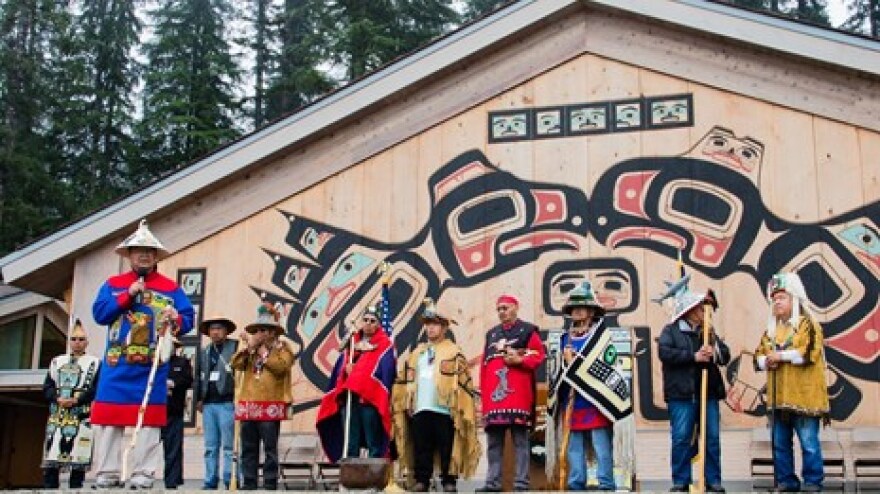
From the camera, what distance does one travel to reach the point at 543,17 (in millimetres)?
11867

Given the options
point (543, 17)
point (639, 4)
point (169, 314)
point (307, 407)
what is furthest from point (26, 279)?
point (639, 4)

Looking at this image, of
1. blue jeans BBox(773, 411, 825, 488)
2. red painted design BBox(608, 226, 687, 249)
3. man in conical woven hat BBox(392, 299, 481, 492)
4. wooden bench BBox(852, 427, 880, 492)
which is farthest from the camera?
red painted design BBox(608, 226, 687, 249)

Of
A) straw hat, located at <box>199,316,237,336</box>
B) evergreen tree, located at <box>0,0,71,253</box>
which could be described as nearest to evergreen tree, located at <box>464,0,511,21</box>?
evergreen tree, located at <box>0,0,71,253</box>

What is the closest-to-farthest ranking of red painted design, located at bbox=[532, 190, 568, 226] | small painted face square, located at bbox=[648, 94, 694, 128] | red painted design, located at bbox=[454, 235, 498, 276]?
small painted face square, located at bbox=[648, 94, 694, 128]
red painted design, located at bbox=[532, 190, 568, 226]
red painted design, located at bbox=[454, 235, 498, 276]

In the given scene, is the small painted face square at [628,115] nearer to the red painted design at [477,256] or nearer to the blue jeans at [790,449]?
the red painted design at [477,256]

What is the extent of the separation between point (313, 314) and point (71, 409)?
2796 millimetres

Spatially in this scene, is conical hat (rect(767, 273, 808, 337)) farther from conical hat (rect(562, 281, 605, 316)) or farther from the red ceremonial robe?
the red ceremonial robe

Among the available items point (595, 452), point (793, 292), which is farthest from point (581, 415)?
point (793, 292)

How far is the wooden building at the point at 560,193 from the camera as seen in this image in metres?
10.6

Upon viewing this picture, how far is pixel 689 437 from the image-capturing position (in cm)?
852

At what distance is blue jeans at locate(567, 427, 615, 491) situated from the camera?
826 centimetres

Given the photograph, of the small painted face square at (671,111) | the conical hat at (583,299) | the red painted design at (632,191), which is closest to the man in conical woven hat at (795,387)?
the conical hat at (583,299)

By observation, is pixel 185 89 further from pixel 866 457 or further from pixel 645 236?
pixel 866 457

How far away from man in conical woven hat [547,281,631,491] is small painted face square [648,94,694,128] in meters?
3.10
